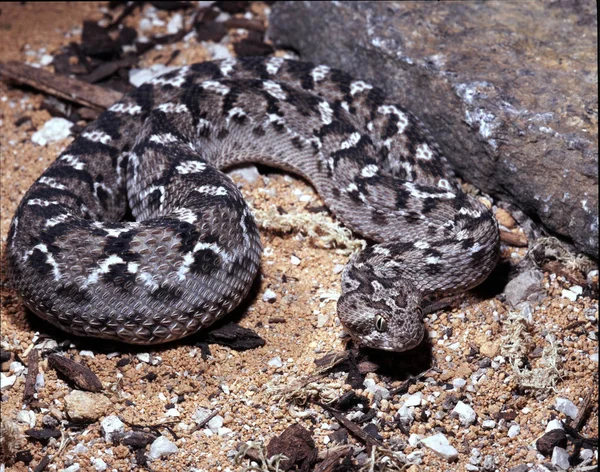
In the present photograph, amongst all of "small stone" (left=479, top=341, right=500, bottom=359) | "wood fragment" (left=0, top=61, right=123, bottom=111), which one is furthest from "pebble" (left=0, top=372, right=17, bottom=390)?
"small stone" (left=479, top=341, right=500, bottom=359)

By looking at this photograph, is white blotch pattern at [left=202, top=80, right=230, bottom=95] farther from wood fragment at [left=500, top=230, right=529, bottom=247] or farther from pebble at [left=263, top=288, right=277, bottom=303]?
wood fragment at [left=500, top=230, right=529, bottom=247]

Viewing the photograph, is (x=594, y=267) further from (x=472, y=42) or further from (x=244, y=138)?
(x=244, y=138)

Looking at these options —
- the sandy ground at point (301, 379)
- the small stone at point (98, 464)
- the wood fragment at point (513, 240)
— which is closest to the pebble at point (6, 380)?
the sandy ground at point (301, 379)

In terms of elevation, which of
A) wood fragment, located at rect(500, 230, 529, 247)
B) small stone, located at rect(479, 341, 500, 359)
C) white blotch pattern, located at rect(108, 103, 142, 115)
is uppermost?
white blotch pattern, located at rect(108, 103, 142, 115)

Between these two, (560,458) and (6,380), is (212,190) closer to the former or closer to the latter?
(6,380)

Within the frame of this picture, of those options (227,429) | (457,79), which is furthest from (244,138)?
(227,429)

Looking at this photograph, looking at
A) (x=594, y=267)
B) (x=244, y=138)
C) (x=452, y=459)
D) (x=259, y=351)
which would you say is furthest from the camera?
(x=244, y=138)

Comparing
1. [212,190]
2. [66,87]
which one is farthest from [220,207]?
[66,87]

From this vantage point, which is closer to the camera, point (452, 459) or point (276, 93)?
point (452, 459)
